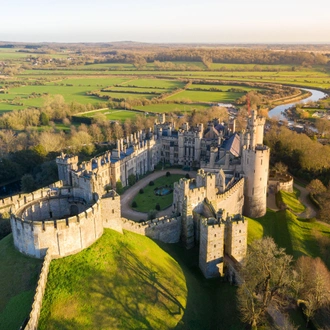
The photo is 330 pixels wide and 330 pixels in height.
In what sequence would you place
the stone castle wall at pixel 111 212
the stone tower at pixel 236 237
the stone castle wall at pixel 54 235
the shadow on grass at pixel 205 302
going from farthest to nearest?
the stone tower at pixel 236 237 → the stone castle wall at pixel 111 212 → the shadow on grass at pixel 205 302 → the stone castle wall at pixel 54 235

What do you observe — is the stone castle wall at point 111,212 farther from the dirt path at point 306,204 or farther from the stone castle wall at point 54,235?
the dirt path at point 306,204

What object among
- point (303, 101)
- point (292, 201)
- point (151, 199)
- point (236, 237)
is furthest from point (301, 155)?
point (303, 101)

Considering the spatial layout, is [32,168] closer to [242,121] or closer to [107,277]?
[107,277]

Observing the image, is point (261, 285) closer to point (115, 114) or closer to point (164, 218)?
point (164, 218)

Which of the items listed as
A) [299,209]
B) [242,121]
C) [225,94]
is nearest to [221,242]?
[299,209]

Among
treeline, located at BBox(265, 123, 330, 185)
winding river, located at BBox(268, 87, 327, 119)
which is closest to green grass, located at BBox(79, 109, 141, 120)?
winding river, located at BBox(268, 87, 327, 119)

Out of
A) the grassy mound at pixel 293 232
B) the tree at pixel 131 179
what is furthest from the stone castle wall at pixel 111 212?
the tree at pixel 131 179
